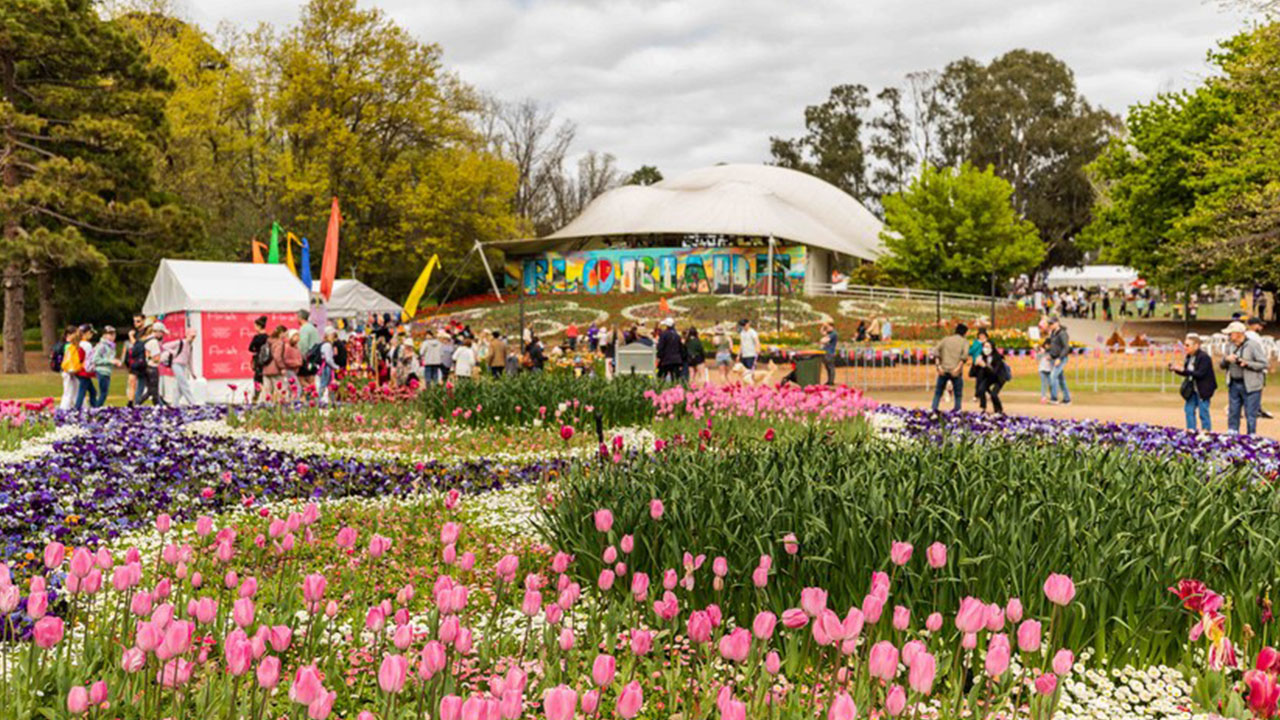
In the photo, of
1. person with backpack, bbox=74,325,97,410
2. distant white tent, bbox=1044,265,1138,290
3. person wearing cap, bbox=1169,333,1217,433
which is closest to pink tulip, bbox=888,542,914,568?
person wearing cap, bbox=1169,333,1217,433

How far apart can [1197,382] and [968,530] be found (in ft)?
33.5

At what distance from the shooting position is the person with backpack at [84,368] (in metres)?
16.2

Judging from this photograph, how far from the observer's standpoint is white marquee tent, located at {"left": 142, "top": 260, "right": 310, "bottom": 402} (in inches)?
742

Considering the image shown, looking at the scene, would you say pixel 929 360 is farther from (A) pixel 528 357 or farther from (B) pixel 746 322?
(A) pixel 528 357

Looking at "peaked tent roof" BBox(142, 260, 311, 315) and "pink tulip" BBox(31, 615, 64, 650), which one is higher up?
"peaked tent roof" BBox(142, 260, 311, 315)

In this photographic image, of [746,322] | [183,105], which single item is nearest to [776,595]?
[746,322]

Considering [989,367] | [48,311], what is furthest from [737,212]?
[989,367]

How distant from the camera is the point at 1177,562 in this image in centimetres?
397

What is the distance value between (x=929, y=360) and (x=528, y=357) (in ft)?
32.7

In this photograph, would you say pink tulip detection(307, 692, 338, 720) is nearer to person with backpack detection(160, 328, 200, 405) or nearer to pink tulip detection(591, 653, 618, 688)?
pink tulip detection(591, 653, 618, 688)

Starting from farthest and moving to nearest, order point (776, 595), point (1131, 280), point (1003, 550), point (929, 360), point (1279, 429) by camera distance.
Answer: point (1131, 280) < point (929, 360) < point (1279, 429) < point (776, 595) < point (1003, 550)

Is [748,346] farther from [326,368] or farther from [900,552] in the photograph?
[900,552]

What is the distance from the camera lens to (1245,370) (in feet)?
39.5

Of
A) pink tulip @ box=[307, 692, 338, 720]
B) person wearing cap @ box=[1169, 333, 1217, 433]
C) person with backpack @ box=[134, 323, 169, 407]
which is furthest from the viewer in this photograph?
person with backpack @ box=[134, 323, 169, 407]
